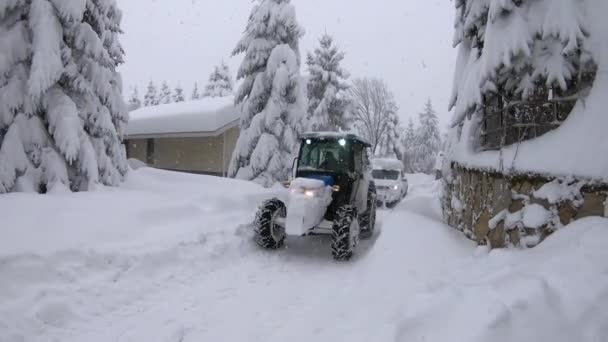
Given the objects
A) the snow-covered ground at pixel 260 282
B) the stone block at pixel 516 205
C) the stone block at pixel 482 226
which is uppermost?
the stone block at pixel 516 205

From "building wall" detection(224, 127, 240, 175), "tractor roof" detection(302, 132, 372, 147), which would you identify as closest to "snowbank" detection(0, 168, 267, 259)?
"tractor roof" detection(302, 132, 372, 147)

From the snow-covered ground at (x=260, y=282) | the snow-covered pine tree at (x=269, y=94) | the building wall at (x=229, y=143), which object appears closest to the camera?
the snow-covered ground at (x=260, y=282)

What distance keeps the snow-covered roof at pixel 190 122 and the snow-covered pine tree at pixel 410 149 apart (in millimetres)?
40376

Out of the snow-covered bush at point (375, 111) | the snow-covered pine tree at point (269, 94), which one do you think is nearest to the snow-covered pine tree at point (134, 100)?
the snow-covered bush at point (375, 111)

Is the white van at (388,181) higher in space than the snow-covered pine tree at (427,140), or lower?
lower

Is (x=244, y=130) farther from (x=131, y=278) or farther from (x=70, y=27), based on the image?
(x=131, y=278)

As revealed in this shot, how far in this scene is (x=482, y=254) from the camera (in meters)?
5.47

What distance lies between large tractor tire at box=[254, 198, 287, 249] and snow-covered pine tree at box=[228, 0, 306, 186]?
27.9ft

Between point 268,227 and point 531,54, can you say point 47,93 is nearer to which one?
point 268,227

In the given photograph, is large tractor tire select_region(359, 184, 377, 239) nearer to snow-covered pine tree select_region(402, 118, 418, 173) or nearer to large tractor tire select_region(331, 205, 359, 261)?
large tractor tire select_region(331, 205, 359, 261)

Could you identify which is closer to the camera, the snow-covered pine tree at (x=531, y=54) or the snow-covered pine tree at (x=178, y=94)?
the snow-covered pine tree at (x=531, y=54)

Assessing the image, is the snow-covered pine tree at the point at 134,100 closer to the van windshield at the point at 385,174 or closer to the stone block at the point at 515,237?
the van windshield at the point at 385,174

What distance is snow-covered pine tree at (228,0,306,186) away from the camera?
16.6 metres

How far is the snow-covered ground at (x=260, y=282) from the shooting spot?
3219mm
